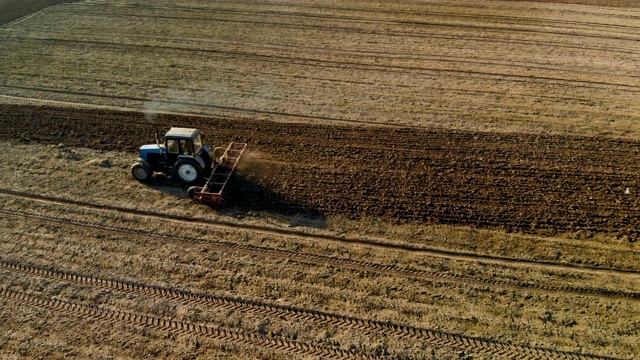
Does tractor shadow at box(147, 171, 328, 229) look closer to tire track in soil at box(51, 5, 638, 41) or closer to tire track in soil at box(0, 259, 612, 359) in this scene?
tire track in soil at box(0, 259, 612, 359)

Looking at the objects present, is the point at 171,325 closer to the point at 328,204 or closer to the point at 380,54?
the point at 328,204

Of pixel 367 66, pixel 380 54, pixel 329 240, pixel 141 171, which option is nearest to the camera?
pixel 329 240

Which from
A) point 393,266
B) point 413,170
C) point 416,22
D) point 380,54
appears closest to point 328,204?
point 393,266

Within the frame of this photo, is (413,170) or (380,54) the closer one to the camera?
(413,170)

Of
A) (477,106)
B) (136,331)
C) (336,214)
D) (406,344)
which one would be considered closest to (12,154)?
(136,331)

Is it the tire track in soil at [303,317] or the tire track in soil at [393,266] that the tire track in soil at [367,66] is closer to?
the tire track in soil at [393,266]

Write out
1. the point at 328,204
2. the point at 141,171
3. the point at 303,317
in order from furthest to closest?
1. the point at 141,171
2. the point at 328,204
3. the point at 303,317

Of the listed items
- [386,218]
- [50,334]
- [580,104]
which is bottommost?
[50,334]

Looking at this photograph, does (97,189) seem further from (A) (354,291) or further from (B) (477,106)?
(B) (477,106)
